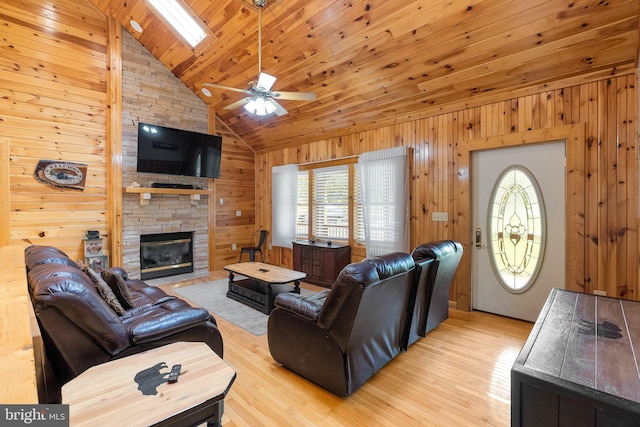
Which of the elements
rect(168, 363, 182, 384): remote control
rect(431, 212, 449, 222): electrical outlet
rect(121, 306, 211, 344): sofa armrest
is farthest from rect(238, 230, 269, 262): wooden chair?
rect(168, 363, 182, 384): remote control

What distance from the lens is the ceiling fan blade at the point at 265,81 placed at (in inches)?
112

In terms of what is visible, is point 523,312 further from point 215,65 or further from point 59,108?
point 59,108

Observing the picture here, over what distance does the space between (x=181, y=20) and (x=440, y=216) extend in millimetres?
4805

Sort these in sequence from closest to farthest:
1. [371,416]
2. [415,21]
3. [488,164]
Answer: [371,416], [415,21], [488,164]

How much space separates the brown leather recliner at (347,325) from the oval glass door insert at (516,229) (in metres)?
1.90

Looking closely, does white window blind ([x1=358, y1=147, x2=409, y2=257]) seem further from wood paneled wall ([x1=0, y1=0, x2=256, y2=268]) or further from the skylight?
wood paneled wall ([x1=0, y1=0, x2=256, y2=268])

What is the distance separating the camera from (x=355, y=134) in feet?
17.4

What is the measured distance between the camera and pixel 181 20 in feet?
14.9

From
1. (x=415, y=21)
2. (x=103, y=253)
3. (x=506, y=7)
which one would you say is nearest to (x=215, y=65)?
(x=415, y=21)

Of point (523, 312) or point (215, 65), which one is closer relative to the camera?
point (523, 312)

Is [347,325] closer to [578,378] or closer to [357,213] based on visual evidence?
[578,378]

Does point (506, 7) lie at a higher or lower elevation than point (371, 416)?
higher

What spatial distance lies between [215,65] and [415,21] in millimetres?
3385

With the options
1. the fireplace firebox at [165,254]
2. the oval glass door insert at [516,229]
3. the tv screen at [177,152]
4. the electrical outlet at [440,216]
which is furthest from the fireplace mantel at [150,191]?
the oval glass door insert at [516,229]
